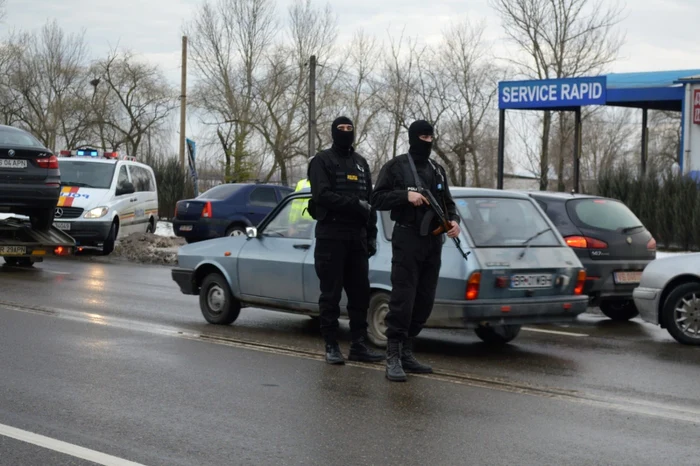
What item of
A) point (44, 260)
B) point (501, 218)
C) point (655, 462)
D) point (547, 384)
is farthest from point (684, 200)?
point (655, 462)

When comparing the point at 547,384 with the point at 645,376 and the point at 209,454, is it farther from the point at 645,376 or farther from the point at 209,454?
the point at 209,454

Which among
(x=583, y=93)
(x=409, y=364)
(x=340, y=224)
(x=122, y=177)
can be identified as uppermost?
(x=583, y=93)

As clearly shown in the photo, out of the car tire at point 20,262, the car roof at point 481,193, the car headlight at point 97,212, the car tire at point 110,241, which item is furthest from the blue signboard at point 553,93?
the car roof at point 481,193

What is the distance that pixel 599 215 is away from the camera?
459 inches

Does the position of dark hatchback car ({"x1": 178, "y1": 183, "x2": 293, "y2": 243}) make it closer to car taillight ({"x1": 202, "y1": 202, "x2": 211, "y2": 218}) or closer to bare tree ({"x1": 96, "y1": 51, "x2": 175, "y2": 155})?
car taillight ({"x1": 202, "y1": 202, "x2": 211, "y2": 218})

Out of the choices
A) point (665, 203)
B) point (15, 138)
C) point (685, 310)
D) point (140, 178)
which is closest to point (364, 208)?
point (685, 310)

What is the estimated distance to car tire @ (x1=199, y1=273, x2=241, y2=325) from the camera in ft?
33.7

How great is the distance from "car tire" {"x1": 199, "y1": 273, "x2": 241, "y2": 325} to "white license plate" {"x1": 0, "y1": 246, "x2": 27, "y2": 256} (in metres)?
5.75

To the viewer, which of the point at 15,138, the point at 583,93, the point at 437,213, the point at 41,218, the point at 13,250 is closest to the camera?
the point at 437,213

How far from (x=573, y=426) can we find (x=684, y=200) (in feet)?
59.6

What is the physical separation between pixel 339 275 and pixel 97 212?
12.9m

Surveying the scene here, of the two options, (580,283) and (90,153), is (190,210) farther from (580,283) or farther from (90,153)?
(580,283)

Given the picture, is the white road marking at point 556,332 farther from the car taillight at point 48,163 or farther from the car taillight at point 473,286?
the car taillight at point 48,163

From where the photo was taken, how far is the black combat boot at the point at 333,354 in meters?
8.03
